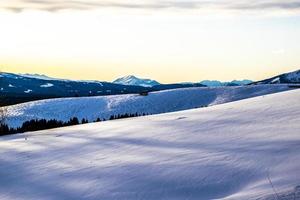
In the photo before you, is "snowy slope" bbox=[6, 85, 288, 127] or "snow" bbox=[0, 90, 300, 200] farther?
"snowy slope" bbox=[6, 85, 288, 127]

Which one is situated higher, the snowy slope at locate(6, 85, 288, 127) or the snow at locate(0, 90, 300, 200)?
the snowy slope at locate(6, 85, 288, 127)

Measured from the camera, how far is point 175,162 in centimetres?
906

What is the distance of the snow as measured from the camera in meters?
7.28

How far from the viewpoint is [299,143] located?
8594 mm

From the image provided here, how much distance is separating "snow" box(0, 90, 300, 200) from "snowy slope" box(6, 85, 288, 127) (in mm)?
39310

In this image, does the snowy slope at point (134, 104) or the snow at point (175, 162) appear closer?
the snow at point (175, 162)

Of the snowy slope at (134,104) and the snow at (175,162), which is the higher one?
the snowy slope at (134,104)

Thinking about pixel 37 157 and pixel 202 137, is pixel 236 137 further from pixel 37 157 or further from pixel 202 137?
pixel 37 157

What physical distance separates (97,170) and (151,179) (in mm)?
1686

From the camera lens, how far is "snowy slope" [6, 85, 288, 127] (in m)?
54.5

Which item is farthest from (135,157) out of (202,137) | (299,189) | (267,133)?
(299,189)

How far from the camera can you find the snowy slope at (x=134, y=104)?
54.5 meters

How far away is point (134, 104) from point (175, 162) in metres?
46.8

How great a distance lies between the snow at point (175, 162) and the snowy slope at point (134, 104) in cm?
3931
